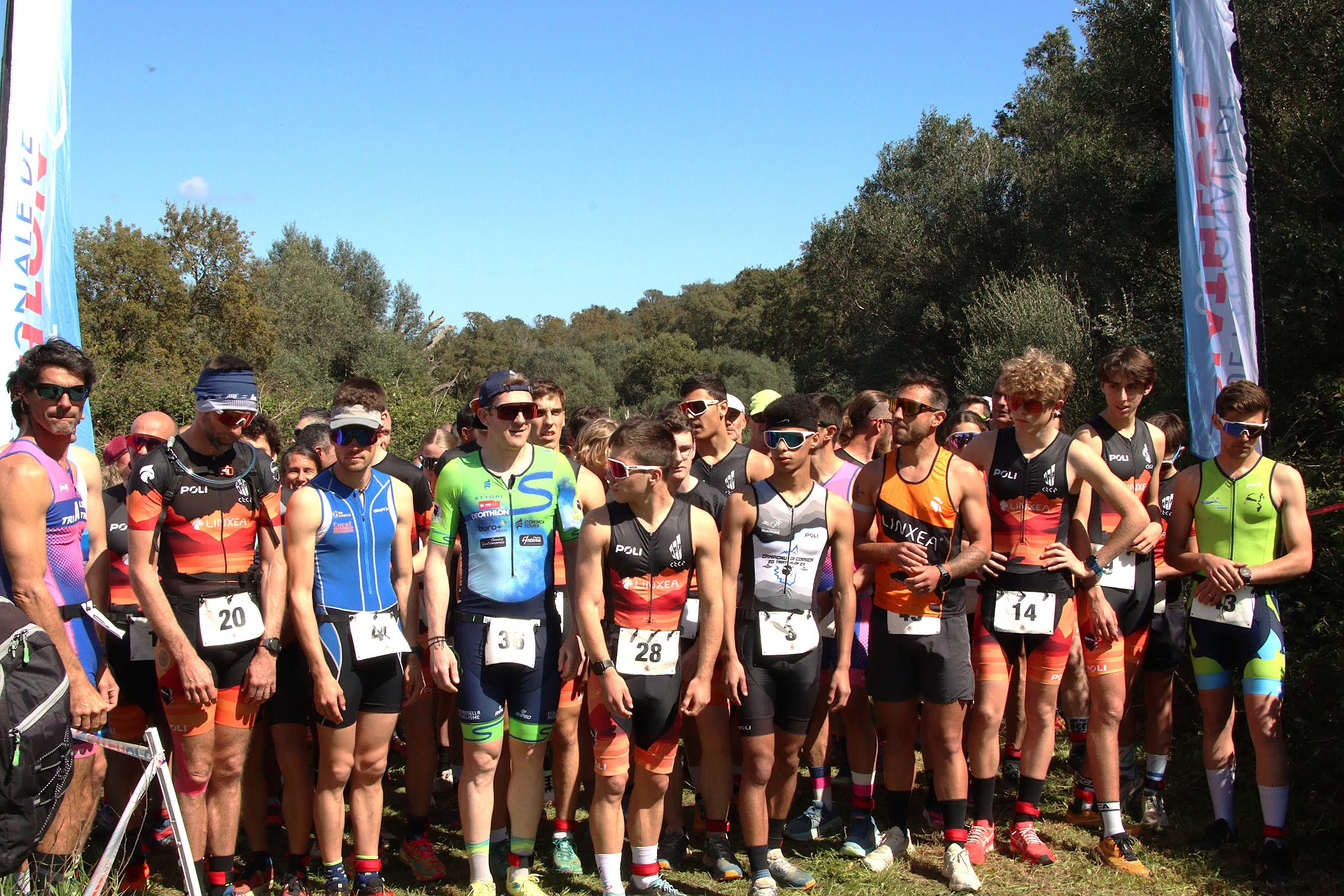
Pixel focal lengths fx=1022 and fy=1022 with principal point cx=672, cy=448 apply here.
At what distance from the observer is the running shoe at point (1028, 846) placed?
4.73m

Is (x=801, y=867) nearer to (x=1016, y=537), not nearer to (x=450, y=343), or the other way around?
(x=1016, y=537)

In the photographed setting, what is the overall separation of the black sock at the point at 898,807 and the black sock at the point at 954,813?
0.72 ft

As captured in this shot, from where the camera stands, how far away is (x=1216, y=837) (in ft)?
15.9

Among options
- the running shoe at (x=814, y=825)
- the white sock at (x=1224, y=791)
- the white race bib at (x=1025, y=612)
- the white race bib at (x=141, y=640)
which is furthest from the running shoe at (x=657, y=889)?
the white sock at (x=1224, y=791)

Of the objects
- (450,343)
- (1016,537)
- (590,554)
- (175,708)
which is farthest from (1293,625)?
(450,343)

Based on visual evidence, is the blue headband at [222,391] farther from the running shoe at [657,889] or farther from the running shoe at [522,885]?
the running shoe at [657,889]

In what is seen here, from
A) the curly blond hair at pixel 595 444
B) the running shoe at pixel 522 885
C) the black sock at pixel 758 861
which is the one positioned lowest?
the running shoe at pixel 522 885

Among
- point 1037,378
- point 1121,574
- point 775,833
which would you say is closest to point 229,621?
point 775,833

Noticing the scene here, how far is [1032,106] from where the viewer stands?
94.0 feet

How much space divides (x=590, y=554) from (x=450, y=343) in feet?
189

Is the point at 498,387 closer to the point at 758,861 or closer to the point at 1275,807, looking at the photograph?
the point at 758,861

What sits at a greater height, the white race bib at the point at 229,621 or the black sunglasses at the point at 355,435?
the black sunglasses at the point at 355,435

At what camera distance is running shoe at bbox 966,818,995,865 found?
4680mm

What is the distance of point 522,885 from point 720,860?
919mm
